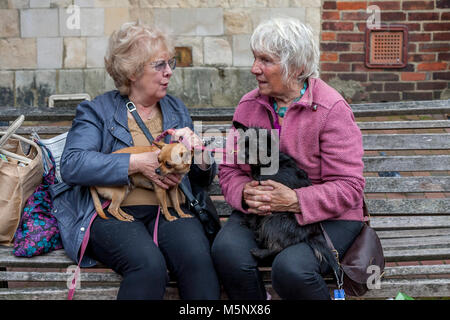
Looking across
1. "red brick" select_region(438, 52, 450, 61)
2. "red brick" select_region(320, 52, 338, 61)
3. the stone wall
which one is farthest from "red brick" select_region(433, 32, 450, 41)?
the stone wall

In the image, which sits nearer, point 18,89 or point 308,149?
point 308,149

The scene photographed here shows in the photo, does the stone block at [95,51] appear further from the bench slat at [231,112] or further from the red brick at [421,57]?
the red brick at [421,57]

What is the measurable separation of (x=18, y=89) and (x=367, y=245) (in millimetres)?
5191

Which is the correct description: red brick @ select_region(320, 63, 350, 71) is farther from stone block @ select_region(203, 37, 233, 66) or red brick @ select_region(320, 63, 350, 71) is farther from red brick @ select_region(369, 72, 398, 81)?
stone block @ select_region(203, 37, 233, 66)

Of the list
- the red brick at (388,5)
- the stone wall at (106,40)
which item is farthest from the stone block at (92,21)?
the red brick at (388,5)

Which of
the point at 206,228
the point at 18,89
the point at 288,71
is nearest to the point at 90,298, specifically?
the point at 206,228

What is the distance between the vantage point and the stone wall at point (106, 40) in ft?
20.7

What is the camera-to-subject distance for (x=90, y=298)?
107 inches

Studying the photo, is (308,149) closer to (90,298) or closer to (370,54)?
(90,298)

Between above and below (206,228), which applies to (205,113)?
above

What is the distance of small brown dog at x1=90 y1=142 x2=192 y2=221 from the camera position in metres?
2.67

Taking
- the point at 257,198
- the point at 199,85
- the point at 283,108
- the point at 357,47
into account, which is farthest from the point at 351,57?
the point at 257,198

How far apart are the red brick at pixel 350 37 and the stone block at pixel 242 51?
3.51ft

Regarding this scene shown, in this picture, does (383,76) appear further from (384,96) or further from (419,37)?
(419,37)
